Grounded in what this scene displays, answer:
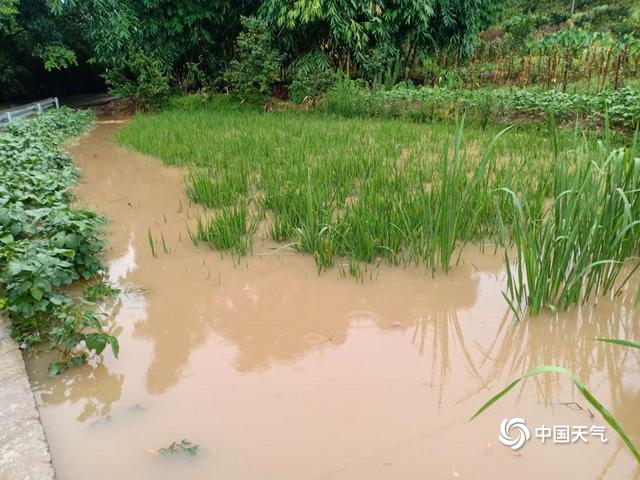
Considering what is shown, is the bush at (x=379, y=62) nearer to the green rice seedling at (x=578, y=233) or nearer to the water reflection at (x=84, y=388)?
the green rice seedling at (x=578, y=233)

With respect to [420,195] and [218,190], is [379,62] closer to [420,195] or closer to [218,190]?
[218,190]

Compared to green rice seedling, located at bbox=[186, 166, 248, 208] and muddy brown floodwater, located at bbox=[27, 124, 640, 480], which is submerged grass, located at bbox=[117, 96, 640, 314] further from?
muddy brown floodwater, located at bbox=[27, 124, 640, 480]

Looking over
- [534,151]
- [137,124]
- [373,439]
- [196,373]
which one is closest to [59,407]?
[196,373]

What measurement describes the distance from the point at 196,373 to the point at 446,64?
1084 cm

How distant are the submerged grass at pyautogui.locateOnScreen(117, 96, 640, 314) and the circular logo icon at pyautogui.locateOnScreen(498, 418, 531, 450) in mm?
674

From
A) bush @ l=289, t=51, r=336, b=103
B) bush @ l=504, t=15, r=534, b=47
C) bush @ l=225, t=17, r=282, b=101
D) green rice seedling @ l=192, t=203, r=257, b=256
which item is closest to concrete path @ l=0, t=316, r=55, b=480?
green rice seedling @ l=192, t=203, r=257, b=256

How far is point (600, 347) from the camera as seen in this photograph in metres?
2.05

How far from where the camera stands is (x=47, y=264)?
230 cm

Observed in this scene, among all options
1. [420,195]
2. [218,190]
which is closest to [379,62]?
[218,190]

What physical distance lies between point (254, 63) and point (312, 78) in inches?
46.5

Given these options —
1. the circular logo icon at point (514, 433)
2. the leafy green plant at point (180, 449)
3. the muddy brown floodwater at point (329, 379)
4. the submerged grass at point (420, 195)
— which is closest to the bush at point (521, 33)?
the submerged grass at point (420, 195)

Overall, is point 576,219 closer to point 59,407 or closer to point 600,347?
point 600,347

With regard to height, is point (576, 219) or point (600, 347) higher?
point (576, 219)

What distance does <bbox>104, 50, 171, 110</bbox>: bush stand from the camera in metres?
9.90
